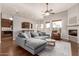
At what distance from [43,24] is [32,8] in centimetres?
51

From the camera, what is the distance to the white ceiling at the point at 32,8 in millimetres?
2079

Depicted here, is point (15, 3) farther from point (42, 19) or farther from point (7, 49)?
point (7, 49)

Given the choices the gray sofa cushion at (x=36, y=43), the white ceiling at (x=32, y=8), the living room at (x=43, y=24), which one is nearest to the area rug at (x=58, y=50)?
the living room at (x=43, y=24)

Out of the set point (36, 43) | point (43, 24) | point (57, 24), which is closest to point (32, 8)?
point (43, 24)

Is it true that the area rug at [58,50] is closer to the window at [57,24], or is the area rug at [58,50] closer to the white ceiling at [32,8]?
the window at [57,24]

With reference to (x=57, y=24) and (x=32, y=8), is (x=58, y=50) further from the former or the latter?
(x=32, y=8)

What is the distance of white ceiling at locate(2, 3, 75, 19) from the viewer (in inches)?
81.8

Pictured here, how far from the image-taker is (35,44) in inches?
88.3

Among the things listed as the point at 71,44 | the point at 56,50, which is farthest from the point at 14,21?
the point at 71,44

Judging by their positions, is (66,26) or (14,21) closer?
(14,21)

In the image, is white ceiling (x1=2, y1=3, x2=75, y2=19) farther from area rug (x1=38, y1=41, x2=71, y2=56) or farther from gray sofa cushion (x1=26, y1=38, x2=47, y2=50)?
area rug (x1=38, y1=41, x2=71, y2=56)

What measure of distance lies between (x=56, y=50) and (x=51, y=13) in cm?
100

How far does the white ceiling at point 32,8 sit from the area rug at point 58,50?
870 millimetres

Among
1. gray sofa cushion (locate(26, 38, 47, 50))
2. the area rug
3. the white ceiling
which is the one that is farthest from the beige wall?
gray sofa cushion (locate(26, 38, 47, 50))
